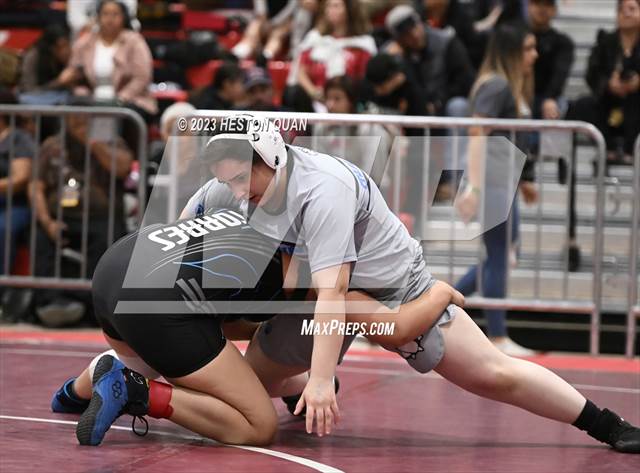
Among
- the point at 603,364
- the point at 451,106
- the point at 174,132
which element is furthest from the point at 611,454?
the point at 451,106

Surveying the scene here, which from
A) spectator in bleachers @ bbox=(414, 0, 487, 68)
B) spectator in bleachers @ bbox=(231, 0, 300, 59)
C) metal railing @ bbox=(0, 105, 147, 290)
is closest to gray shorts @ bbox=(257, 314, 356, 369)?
metal railing @ bbox=(0, 105, 147, 290)

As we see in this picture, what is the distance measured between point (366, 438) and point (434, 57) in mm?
4857

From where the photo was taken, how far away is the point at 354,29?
9.33 metres

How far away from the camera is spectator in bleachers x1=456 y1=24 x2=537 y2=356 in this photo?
7.37m

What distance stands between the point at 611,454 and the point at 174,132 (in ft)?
12.3

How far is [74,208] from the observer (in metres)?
8.16

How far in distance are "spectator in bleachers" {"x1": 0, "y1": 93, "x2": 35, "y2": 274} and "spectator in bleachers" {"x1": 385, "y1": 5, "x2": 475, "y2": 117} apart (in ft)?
9.21

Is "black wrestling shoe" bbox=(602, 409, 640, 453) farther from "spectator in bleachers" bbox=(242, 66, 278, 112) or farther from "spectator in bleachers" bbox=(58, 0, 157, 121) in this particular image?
"spectator in bleachers" bbox=(58, 0, 157, 121)

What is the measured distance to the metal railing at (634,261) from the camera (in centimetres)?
722

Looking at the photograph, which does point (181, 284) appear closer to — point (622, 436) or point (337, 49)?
point (622, 436)

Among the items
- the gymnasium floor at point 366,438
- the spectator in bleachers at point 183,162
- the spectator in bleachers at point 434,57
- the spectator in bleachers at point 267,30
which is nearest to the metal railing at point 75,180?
the spectator in bleachers at point 183,162

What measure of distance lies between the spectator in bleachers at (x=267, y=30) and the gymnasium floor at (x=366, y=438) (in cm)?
552

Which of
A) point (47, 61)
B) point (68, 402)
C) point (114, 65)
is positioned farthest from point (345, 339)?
point (47, 61)

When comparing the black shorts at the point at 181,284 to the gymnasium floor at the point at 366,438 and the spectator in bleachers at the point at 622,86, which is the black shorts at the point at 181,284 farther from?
the spectator in bleachers at the point at 622,86
